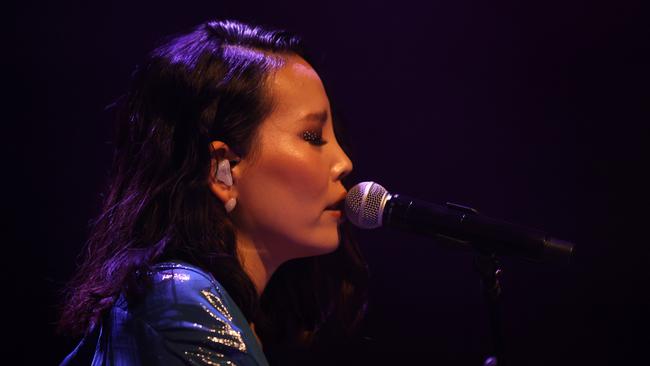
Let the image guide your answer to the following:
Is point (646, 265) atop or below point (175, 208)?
atop

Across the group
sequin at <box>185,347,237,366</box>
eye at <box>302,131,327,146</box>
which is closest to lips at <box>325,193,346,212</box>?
eye at <box>302,131,327,146</box>

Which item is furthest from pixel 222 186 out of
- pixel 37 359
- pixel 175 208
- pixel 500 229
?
pixel 37 359

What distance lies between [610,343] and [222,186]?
Result: 1.39 meters

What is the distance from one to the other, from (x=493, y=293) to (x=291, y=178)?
1.71 ft

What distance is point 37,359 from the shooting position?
2.04m

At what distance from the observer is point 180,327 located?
1.12m

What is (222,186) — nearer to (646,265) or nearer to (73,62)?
(73,62)

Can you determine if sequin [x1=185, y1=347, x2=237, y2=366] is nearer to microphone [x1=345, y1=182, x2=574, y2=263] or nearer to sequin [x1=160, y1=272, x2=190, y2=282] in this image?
sequin [x1=160, y1=272, x2=190, y2=282]

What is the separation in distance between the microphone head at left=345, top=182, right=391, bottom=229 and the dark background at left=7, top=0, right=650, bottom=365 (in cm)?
76

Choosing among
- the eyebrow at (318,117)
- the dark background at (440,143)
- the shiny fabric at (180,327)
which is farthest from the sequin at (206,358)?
the dark background at (440,143)

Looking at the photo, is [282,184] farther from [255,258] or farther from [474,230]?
[474,230]

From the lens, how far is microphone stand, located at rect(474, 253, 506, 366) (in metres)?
1.19

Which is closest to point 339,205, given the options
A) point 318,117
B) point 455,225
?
point 318,117

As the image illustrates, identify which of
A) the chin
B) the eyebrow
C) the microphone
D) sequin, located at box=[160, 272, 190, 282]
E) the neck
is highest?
the eyebrow
